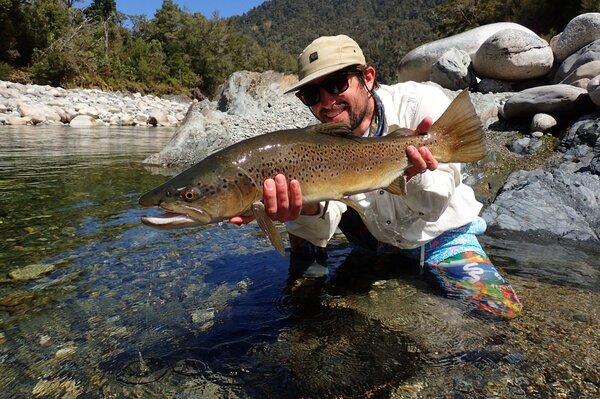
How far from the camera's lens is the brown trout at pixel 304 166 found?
2645 millimetres

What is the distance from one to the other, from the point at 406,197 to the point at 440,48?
11646mm

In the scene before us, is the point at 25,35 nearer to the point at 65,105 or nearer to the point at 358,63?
the point at 65,105

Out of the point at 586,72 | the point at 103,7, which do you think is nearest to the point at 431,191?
the point at 586,72

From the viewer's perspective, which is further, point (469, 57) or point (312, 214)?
point (469, 57)

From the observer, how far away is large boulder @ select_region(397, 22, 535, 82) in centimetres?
1320

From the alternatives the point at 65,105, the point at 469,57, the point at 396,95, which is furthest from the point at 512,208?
the point at 65,105

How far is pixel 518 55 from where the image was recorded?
1159cm

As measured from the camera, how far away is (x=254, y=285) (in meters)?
4.30

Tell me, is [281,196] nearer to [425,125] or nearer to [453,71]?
[425,125]

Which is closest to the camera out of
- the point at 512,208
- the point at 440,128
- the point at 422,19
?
the point at 440,128

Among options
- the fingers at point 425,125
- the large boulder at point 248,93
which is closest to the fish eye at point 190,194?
the fingers at point 425,125

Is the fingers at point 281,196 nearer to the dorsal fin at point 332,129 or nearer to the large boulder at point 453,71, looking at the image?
the dorsal fin at point 332,129

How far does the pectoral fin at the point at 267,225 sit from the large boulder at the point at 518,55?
11.1 m

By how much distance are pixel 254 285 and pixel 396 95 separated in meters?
2.15
